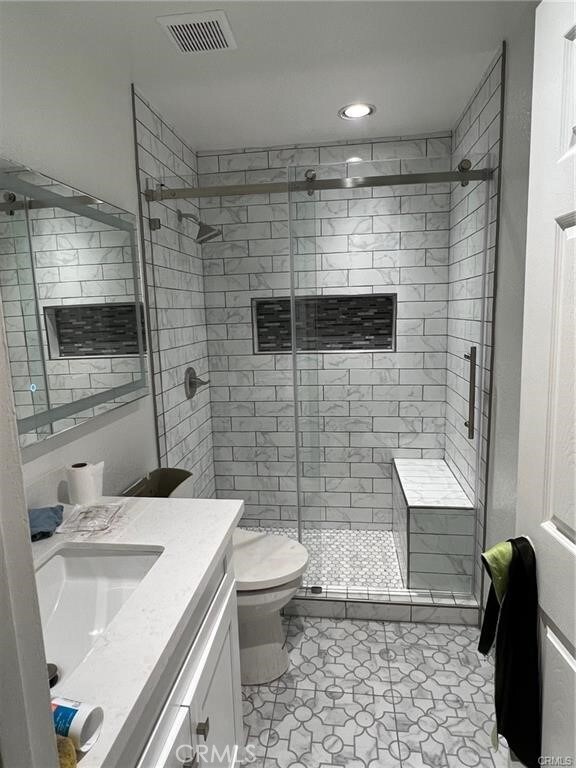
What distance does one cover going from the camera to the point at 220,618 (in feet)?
4.24

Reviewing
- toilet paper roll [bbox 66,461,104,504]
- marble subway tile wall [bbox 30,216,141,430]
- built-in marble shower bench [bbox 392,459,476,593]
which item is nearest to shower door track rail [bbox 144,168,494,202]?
marble subway tile wall [bbox 30,216,141,430]

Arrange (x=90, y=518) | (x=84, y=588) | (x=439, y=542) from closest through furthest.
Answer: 1. (x=84, y=588)
2. (x=90, y=518)
3. (x=439, y=542)

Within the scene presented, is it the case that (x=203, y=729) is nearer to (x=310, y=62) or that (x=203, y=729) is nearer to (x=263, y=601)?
(x=263, y=601)

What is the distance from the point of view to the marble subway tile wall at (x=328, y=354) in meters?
2.76

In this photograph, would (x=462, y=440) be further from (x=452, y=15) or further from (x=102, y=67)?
(x=102, y=67)

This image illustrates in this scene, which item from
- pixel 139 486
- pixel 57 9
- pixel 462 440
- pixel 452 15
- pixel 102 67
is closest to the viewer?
pixel 57 9

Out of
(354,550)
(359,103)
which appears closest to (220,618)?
(354,550)

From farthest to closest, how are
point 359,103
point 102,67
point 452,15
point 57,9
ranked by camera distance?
1. point 359,103
2. point 102,67
3. point 452,15
4. point 57,9

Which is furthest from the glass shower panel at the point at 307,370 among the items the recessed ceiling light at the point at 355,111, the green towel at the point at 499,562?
the green towel at the point at 499,562

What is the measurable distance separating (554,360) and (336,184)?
5.66ft

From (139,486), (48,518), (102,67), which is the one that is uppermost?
(102,67)

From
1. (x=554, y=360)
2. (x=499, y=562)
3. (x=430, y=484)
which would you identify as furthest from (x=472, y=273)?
(x=499, y=562)

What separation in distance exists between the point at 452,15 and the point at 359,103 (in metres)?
0.71

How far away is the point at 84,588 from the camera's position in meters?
1.23
